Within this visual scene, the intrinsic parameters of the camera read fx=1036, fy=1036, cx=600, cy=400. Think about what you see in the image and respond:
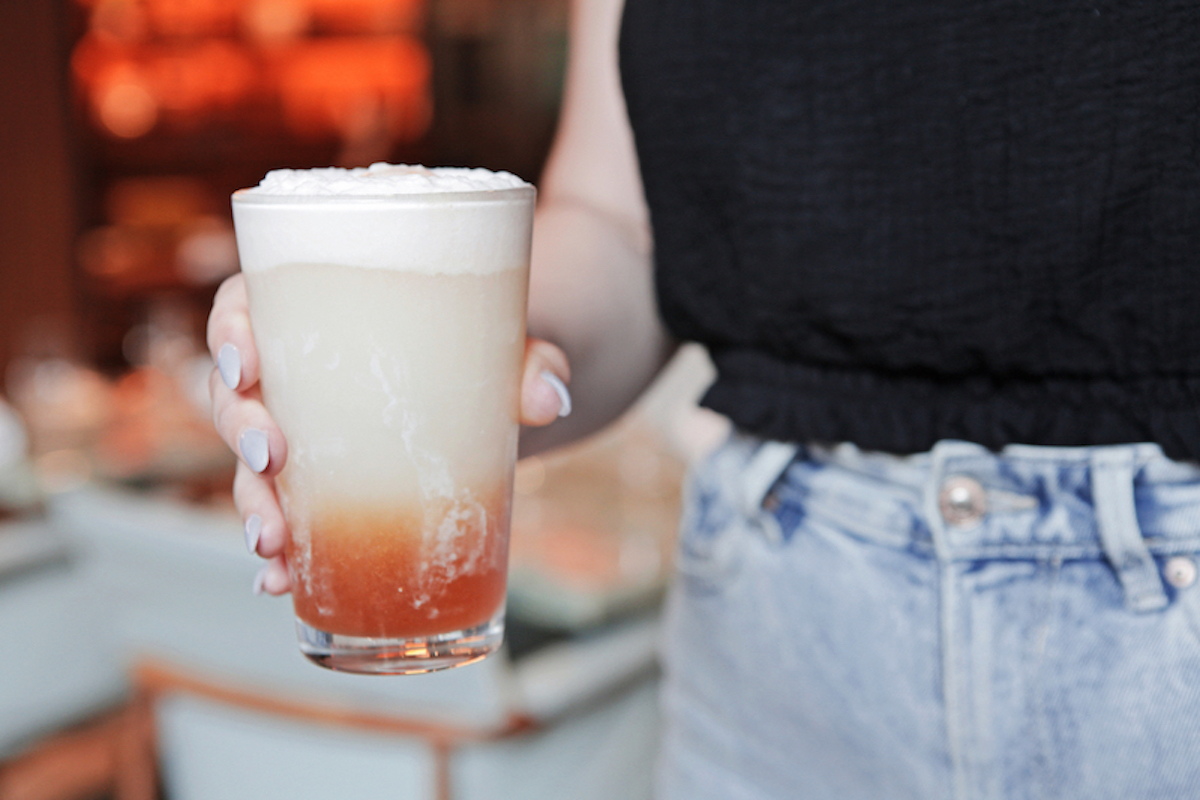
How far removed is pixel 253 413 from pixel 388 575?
0.42ft

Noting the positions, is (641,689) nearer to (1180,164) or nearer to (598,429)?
(598,429)

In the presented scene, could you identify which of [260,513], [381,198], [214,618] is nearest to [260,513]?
[260,513]

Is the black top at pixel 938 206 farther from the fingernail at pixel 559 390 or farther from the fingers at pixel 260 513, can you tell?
the fingers at pixel 260 513

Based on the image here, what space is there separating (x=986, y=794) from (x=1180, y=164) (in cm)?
46

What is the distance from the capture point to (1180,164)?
706 mm

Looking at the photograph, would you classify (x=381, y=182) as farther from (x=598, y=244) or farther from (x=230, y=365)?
(x=598, y=244)

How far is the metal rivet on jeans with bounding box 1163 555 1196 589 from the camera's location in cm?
68

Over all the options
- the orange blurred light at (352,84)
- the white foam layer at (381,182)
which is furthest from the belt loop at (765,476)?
the orange blurred light at (352,84)

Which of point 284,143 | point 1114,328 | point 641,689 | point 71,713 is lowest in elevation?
point 71,713

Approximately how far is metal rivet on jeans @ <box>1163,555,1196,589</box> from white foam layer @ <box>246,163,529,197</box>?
1.61 feet

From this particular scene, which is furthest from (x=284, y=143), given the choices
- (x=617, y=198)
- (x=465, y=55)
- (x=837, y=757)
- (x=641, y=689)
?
(x=837, y=757)

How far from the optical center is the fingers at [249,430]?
0.61m

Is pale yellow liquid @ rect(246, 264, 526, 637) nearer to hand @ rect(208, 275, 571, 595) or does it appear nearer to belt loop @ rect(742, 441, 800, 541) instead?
hand @ rect(208, 275, 571, 595)

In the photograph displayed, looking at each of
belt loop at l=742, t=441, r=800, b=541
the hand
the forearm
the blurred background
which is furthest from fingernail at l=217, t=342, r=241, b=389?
the blurred background
